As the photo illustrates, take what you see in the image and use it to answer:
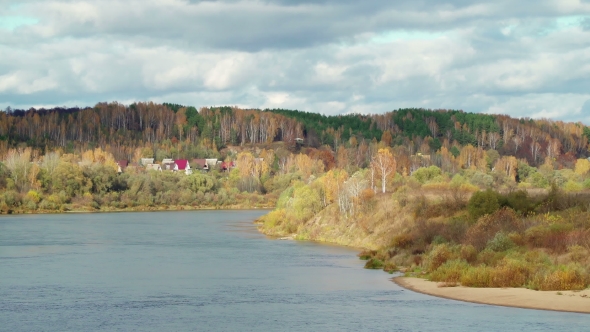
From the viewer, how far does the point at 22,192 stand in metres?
105

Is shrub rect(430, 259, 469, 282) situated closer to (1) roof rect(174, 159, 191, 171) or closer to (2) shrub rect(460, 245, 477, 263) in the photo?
(2) shrub rect(460, 245, 477, 263)

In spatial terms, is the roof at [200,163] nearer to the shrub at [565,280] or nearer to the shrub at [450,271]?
the shrub at [450,271]

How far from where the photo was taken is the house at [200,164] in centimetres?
14288

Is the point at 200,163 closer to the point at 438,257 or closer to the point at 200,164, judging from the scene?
the point at 200,164

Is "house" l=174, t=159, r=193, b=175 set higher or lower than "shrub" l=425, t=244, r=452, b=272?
higher

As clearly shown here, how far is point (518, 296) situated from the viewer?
99.3 ft

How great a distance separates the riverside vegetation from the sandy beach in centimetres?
78

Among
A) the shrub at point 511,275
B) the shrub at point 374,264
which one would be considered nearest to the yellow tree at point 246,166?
the shrub at point 374,264

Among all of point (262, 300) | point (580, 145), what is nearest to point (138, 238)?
point (262, 300)

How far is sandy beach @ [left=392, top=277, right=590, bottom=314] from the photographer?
28281 mm

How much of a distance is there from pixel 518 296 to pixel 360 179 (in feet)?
114

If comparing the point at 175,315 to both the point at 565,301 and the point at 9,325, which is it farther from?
the point at 565,301

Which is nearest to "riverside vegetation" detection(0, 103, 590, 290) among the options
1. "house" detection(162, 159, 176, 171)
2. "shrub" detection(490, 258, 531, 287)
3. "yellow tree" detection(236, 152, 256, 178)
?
"shrub" detection(490, 258, 531, 287)

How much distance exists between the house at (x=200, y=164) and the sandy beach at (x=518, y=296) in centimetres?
11095
